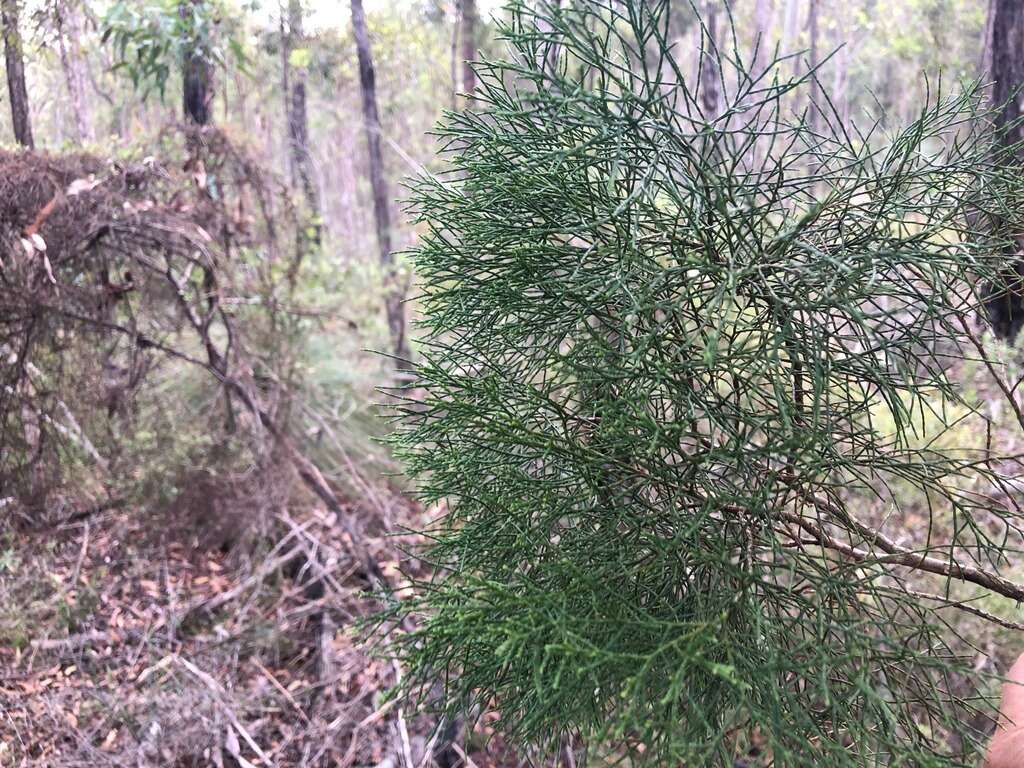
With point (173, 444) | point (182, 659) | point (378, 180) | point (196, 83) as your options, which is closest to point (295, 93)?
point (378, 180)

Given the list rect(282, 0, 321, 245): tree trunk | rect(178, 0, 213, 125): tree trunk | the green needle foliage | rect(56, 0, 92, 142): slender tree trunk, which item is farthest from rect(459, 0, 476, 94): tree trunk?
the green needle foliage

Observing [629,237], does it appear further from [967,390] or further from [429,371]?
[967,390]

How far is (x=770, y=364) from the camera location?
117 centimetres

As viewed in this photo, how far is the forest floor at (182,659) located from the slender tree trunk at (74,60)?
8.53 ft

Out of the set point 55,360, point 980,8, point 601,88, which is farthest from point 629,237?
point 980,8

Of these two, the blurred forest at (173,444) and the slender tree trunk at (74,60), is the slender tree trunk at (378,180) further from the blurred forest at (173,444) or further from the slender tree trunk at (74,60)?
the slender tree trunk at (74,60)

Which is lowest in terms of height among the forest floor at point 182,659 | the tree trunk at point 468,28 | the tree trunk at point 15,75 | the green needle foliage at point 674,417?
the forest floor at point 182,659

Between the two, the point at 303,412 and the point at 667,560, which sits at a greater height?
the point at 667,560

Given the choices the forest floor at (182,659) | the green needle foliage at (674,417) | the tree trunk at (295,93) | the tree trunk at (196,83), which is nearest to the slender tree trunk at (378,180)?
the tree trunk at (295,93)

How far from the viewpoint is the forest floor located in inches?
136

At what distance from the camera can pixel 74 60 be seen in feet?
14.8

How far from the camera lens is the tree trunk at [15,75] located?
386 cm

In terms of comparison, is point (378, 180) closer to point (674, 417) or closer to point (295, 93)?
point (295, 93)

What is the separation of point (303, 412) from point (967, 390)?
472 centimetres
